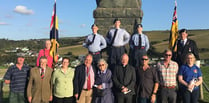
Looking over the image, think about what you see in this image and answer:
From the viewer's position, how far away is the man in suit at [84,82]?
563cm

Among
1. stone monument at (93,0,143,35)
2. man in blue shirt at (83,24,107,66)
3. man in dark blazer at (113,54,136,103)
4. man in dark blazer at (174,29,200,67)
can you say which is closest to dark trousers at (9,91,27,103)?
man in blue shirt at (83,24,107,66)

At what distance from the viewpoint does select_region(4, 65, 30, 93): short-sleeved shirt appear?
18.5 ft

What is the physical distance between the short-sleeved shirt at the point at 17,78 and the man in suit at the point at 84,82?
1192mm

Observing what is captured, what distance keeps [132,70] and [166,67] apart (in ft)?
2.58

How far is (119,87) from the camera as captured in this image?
18.1ft

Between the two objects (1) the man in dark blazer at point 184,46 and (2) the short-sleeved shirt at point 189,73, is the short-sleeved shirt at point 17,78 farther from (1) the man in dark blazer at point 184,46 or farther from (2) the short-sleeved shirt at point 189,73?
(1) the man in dark blazer at point 184,46

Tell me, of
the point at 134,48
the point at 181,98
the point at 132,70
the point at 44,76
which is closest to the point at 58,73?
the point at 44,76

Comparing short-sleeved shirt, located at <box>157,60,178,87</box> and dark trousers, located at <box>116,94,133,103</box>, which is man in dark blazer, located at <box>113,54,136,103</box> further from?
short-sleeved shirt, located at <box>157,60,178,87</box>

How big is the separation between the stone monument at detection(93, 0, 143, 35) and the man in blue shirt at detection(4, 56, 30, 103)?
2938 millimetres

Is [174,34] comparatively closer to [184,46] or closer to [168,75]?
[184,46]

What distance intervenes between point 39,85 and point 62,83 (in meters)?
0.51

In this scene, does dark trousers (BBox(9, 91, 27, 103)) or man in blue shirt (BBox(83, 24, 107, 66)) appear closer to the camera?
dark trousers (BBox(9, 91, 27, 103))

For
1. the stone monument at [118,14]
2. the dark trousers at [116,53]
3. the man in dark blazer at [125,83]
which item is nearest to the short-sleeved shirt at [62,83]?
the man in dark blazer at [125,83]

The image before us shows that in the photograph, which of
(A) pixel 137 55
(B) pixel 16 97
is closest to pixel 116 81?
(A) pixel 137 55
